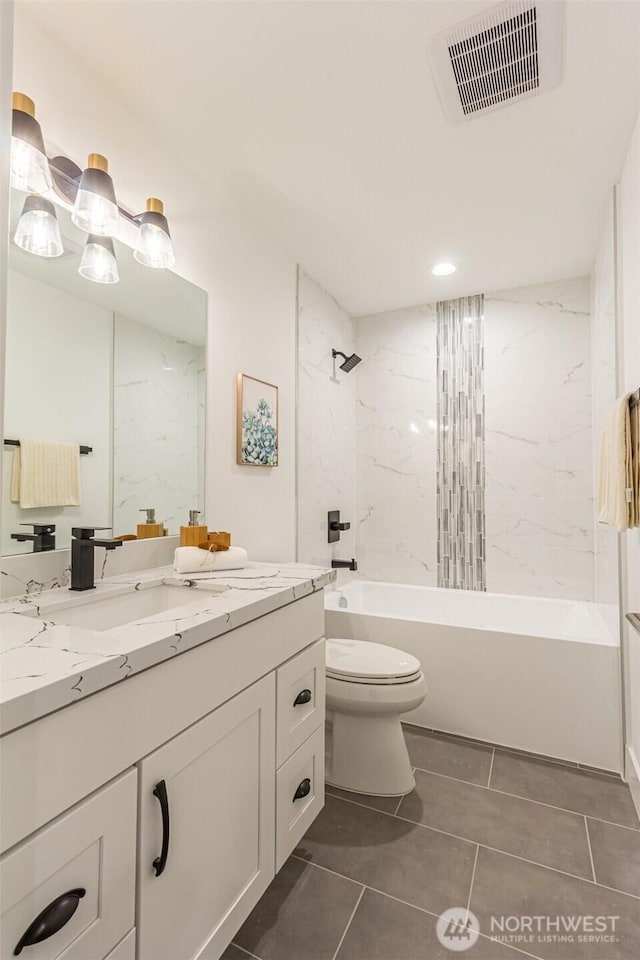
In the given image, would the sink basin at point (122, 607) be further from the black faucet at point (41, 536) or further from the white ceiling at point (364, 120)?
the white ceiling at point (364, 120)

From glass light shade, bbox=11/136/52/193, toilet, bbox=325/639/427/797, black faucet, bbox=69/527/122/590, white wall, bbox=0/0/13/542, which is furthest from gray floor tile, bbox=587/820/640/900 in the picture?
glass light shade, bbox=11/136/52/193

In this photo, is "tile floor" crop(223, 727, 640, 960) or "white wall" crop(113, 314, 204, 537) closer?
"tile floor" crop(223, 727, 640, 960)

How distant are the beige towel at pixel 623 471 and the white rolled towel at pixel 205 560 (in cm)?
134

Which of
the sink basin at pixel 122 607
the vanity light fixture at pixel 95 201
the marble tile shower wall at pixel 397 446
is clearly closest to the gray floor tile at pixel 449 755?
the marble tile shower wall at pixel 397 446

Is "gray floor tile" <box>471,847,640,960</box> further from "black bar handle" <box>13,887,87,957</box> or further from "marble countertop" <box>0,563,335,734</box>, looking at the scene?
"black bar handle" <box>13,887,87,957</box>

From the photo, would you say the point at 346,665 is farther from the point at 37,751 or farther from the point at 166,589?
the point at 37,751

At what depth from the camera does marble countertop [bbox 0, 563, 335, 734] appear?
0.70 m

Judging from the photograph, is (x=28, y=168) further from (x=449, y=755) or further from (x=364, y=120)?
(x=449, y=755)

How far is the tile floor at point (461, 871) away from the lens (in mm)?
1224

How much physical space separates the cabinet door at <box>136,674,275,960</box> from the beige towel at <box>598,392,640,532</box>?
1.30 meters

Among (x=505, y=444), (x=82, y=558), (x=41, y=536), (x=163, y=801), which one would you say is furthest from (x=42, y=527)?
(x=505, y=444)

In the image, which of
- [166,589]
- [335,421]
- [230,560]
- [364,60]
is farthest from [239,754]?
[335,421]

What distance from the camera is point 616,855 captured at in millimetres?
1517

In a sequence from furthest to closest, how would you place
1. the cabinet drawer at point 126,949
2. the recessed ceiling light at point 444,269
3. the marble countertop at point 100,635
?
1. the recessed ceiling light at point 444,269
2. the cabinet drawer at point 126,949
3. the marble countertop at point 100,635
